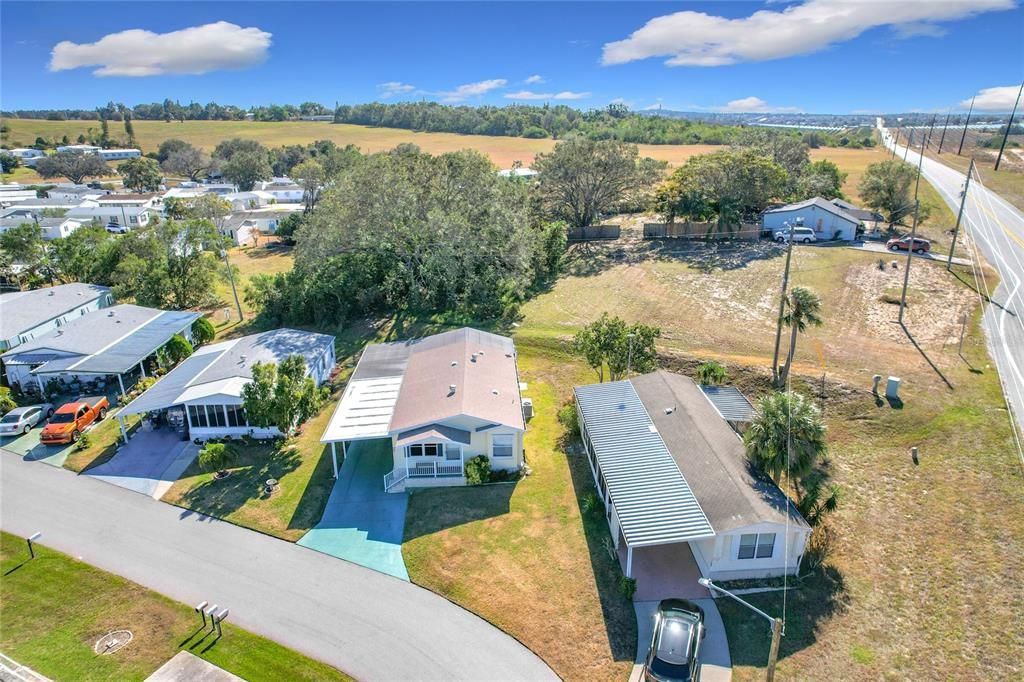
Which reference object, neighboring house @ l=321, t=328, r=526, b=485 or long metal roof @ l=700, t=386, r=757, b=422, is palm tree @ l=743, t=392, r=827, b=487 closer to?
long metal roof @ l=700, t=386, r=757, b=422

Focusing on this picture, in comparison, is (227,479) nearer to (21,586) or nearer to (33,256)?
(21,586)

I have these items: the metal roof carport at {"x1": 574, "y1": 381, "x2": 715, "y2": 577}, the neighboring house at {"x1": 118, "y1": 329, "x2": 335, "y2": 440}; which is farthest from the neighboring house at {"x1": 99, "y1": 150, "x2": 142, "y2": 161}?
the metal roof carport at {"x1": 574, "y1": 381, "x2": 715, "y2": 577}

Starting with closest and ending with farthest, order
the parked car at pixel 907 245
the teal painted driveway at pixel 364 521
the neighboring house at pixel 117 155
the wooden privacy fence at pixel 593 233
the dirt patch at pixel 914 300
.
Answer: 1. the teal painted driveway at pixel 364 521
2. the dirt patch at pixel 914 300
3. the parked car at pixel 907 245
4. the wooden privacy fence at pixel 593 233
5. the neighboring house at pixel 117 155

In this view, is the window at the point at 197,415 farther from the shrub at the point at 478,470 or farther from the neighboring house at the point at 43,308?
the neighboring house at the point at 43,308

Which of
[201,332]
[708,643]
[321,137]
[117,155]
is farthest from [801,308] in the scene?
[117,155]

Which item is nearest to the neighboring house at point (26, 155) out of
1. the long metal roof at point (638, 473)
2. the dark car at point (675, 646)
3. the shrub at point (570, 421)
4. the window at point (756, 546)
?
the shrub at point (570, 421)

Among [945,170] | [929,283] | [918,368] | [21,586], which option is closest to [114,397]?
[21,586]

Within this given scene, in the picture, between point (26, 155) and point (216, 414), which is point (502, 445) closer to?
point (216, 414)
